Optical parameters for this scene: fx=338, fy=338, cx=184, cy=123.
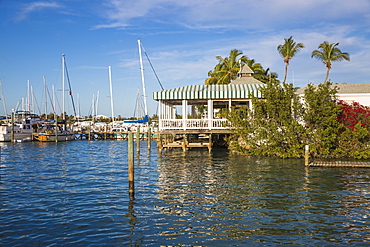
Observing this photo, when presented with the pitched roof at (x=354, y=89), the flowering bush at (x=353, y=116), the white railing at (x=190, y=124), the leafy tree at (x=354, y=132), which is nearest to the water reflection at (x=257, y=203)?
the leafy tree at (x=354, y=132)

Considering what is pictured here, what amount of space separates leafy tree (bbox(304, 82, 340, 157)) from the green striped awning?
4.61m

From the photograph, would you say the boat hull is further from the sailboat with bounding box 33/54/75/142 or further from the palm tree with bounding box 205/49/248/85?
the palm tree with bounding box 205/49/248/85

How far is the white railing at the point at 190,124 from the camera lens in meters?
30.1

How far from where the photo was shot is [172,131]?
29531 millimetres

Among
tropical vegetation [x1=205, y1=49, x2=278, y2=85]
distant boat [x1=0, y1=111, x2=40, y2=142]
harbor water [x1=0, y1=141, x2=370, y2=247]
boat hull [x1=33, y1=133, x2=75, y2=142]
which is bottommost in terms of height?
harbor water [x1=0, y1=141, x2=370, y2=247]

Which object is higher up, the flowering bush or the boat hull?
the flowering bush

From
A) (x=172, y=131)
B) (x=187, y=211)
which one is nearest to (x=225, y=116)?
(x=172, y=131)

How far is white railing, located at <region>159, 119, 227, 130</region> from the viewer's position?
3009 centimetres

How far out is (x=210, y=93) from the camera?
30.0m

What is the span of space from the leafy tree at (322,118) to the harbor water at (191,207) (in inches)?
192

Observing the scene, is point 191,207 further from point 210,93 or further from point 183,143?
point 210,93

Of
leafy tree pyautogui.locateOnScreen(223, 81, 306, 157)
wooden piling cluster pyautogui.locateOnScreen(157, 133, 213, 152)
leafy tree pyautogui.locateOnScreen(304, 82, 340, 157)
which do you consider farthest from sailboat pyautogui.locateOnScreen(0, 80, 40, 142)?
leafy tree pyautogui.locateOnScreen(304, 82, 340, 157)

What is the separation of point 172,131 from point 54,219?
1782 cm

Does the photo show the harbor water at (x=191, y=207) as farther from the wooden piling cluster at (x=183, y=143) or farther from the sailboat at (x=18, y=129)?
the sailboat at (x=18, y=129)
